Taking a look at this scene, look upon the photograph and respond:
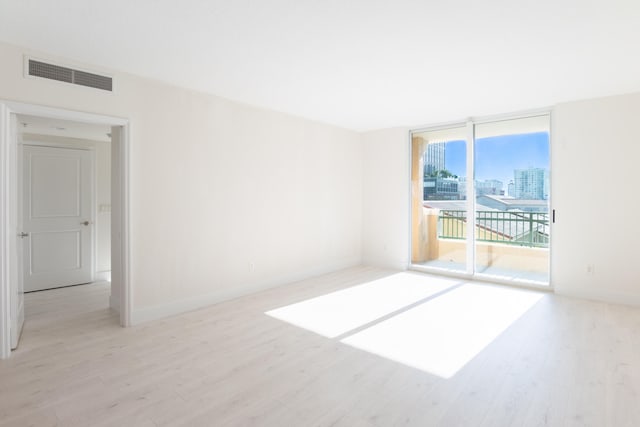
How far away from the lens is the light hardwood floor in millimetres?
2039

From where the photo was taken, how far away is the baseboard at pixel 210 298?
11.9 feet

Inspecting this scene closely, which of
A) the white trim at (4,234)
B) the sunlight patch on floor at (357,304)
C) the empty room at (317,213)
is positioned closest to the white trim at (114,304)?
the empty room at (317,213)

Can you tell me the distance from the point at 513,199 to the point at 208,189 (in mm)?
4518

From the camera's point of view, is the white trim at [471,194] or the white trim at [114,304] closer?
the white trim at [114,304]

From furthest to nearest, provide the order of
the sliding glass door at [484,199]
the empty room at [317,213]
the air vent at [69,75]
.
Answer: the sliding glass door at [484,199], the air vent at [69,75], the empty room at [317,213]

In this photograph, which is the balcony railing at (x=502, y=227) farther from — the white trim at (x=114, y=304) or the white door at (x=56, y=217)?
the white door at (x=56, y=217)

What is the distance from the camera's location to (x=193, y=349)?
9.69 feet

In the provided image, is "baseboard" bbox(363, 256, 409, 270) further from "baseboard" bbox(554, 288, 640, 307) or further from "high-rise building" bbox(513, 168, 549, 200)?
"baseboard" bbox(554, 288, 640, 307)

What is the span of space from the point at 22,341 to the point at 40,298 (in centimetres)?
166

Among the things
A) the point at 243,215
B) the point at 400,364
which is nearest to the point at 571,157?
the point at 400,364

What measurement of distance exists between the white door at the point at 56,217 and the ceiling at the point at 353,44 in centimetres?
259

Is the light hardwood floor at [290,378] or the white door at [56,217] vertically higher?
the white door at [56,217]

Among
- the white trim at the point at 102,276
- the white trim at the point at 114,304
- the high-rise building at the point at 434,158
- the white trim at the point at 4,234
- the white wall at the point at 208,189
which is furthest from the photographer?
the high-rise building at the point at 434,158

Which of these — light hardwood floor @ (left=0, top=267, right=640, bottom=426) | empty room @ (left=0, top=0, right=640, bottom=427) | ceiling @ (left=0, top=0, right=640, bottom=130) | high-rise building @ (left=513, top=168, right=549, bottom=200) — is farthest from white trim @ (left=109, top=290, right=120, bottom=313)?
high-rise building @ (left=513, top=168, right=549, bottom=200)
